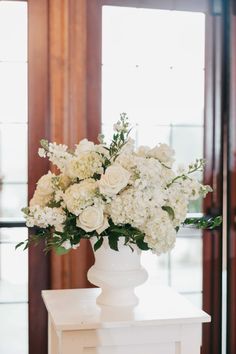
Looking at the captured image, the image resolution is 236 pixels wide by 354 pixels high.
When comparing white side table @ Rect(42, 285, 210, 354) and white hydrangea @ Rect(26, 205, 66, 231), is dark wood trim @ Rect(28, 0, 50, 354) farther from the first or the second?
white hydrangea @ Rect(26, 205, 66, 231)

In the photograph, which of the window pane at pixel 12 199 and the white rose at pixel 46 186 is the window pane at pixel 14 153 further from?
the white rose at pixel 46 186

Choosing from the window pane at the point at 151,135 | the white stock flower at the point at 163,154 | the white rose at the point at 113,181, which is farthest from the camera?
the window pane at the point at 151,135

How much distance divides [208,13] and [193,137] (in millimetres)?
729

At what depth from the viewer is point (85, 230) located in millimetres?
1847

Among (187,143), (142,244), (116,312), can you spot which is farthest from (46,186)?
(187,143)

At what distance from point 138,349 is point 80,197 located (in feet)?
1.88

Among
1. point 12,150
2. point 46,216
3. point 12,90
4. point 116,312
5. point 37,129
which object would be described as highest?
point 12,90

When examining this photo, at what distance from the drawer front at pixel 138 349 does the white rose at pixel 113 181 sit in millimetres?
532

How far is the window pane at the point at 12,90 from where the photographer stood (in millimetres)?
3016

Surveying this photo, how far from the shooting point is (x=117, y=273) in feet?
6.48

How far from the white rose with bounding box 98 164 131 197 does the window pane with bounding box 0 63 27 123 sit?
1.34 metres

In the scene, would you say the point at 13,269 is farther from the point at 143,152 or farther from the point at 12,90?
the point at 143,152

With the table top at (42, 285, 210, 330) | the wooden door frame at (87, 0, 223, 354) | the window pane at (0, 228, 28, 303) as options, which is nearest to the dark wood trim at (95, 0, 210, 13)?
Answer: the wooden door frame at (87, 0, 223, 354)

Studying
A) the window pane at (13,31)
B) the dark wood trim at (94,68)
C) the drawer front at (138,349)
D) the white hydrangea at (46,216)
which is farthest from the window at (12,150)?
the drawer front at (138,349)
